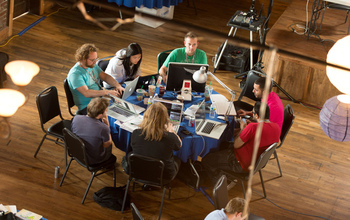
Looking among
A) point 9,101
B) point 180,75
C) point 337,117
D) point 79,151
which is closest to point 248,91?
point 180,75

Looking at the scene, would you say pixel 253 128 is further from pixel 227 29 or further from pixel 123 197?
pixel 227 29

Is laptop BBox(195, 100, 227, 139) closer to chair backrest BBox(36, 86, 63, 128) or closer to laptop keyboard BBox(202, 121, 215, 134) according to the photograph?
laptop keyboard BBox(202, 121, 215, 134)

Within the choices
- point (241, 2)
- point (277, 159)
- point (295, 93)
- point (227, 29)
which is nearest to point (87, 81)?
point (277, 159)

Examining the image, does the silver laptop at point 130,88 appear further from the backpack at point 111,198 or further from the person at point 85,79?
the backpack at point 111,198

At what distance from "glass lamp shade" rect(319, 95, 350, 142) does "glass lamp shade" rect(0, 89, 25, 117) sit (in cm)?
210

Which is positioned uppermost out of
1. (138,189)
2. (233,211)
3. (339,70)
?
(339,70)

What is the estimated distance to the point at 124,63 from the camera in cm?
479

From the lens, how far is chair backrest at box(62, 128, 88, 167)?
3727 millimetres

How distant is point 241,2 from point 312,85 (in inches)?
175

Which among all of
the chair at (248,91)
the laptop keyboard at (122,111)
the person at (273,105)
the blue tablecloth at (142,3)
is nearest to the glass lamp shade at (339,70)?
the person at (273,105)

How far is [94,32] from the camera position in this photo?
7.69 meters

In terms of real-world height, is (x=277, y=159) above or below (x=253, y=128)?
below

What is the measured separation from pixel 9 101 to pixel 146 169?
1.93 meters

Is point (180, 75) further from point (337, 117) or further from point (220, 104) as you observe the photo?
point (337, 117)
